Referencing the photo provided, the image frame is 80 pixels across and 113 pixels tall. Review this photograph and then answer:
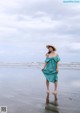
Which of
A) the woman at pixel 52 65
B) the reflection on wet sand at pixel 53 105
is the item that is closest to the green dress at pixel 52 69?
the woman at pixel 52 65

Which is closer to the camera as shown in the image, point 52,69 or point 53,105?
point 53,105

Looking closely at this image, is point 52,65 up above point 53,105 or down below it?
above

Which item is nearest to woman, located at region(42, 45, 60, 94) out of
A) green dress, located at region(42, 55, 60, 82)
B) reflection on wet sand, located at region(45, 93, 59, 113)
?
green dress, located at region(42, 55, 60, 82)

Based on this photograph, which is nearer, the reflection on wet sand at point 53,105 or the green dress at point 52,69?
the reflection on wet sand at point 53,105

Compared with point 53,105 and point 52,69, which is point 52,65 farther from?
point 53,105

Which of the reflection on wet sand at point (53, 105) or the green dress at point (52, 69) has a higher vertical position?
the green dress at point (52, 69)

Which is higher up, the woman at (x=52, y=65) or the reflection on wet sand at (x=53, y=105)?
the woman at (x=52, y=65)

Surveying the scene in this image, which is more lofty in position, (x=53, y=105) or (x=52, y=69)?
(x=52, y=69)

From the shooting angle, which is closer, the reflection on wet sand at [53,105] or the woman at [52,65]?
the reflection on wet sand at [53,105]

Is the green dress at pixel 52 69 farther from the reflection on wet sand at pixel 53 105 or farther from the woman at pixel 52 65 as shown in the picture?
the reflection on wet sand at pixel 53 105

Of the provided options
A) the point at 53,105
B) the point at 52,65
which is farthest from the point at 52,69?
the point at 53,105

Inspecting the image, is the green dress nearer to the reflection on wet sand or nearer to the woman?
the woman

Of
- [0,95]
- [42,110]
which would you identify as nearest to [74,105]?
[42,110]

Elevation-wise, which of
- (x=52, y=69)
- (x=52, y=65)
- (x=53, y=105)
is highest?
A: (x=52, y=65)
